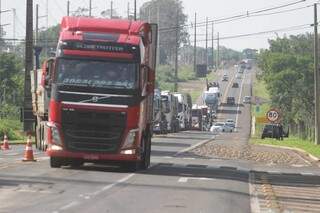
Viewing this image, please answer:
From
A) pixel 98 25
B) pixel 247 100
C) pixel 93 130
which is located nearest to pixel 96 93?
pixel 93 130

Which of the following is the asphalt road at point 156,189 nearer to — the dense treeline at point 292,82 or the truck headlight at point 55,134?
the truck headlight at point 55,134

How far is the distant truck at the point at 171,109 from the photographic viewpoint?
66.8 meters

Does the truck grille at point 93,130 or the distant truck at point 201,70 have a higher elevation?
the distant truck at point 201,70

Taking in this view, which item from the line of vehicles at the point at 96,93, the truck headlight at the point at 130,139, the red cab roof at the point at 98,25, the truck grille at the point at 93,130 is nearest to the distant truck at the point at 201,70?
the red cab roof at the point at 98,25

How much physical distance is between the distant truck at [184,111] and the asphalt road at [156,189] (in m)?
53.0

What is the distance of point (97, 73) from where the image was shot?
2312 centimetres

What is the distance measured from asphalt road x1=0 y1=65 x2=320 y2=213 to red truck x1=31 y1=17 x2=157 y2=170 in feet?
2.45

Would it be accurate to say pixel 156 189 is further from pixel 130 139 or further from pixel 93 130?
pixel 93 130

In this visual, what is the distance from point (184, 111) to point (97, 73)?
65.0m

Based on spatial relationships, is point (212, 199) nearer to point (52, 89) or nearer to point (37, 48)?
point (52, 89)

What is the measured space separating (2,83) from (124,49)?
2755 inches

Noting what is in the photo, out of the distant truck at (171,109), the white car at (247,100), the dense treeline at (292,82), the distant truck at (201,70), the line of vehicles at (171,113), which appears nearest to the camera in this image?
the line of vehicles at (171,113)

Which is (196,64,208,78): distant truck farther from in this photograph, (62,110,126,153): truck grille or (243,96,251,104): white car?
(62,110,126,153): truck grille

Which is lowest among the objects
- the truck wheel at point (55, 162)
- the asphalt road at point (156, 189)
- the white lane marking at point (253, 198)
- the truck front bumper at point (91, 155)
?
the white lane marking at point (253, 198)
